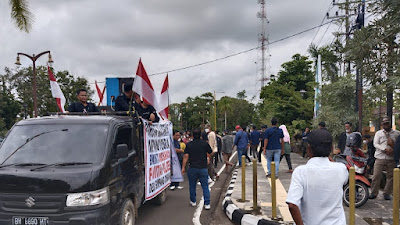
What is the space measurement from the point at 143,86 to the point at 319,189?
14.9ft

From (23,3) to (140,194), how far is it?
830 centimetres

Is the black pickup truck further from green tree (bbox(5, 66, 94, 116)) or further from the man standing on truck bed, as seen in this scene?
green tree (bbox(5, 66, 94, 116))

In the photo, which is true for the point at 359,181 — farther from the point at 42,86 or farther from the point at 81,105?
the point at 42,86

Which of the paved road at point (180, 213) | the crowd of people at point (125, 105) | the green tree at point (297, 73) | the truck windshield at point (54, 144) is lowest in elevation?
the paved road at point (180, 213)

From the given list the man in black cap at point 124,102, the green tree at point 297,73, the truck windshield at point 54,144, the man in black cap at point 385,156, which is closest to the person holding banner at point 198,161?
the man in black cap at point 124,102

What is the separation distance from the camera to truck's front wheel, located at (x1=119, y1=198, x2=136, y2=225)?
193 inches

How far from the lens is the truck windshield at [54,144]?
15.0 feet

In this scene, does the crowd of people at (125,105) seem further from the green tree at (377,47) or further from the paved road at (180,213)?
the green tree at (377,47)

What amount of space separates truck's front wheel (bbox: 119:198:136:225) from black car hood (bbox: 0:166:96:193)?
99 cm

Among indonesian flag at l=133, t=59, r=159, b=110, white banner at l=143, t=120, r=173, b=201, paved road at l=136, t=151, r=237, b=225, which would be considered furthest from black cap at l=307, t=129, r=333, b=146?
indonesian flag at l=133, t=59, r=159, b=110

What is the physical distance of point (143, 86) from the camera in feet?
21.4

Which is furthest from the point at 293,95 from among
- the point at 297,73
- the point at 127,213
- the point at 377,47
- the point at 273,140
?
the point at 127,213

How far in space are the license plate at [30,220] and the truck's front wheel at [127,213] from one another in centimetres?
110

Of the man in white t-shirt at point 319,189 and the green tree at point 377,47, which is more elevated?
the green tree at point 377,47
